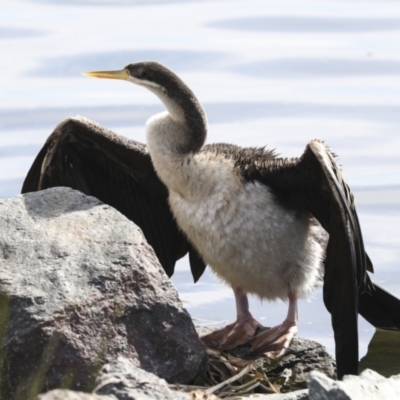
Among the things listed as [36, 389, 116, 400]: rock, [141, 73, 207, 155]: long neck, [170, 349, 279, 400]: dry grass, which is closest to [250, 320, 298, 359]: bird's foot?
[170, 349, 279, 400]: dry grass

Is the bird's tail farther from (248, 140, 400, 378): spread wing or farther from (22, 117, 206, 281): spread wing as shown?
(22, 117, 206, 281): spread wing

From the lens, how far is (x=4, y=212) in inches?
213

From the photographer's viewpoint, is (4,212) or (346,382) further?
(4,212)

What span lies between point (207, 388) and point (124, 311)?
52cm

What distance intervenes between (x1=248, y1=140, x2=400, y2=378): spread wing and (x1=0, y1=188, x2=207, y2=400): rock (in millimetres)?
924

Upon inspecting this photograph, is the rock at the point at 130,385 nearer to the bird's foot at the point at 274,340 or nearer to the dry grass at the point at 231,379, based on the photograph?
the dry grass at the point at 231,379

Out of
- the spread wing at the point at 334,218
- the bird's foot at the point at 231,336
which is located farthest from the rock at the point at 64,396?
the bird's foot at the point at 231,336

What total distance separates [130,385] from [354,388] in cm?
76

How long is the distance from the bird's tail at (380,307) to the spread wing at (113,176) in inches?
37.5

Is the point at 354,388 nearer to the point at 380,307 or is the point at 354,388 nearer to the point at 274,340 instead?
the point at 274,340

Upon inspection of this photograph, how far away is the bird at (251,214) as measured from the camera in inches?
230

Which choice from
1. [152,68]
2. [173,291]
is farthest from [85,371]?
[152,68]

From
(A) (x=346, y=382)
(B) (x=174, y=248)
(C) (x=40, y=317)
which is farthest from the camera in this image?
(B) (x=174, y=248)

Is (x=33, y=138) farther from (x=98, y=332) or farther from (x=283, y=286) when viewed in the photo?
(x=98, y=332)
